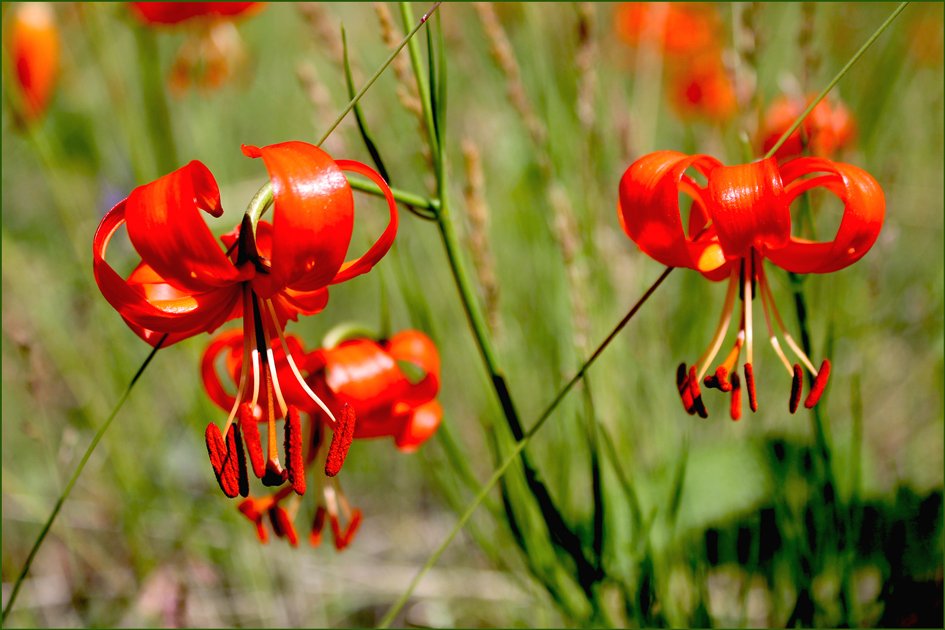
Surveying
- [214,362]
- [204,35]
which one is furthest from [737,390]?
[204,35]

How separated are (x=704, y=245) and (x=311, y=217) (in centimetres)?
40

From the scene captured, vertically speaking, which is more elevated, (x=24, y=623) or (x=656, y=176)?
(x=656, y=176)

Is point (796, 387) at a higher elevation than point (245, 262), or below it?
below

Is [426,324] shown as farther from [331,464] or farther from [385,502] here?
[385,502]

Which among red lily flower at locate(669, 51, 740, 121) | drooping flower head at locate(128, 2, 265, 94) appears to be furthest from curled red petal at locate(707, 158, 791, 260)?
red lily flower at locate(669, 51, 740, 121)

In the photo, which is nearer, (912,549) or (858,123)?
(912,549)

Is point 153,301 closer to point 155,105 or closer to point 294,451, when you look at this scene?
point 294,451

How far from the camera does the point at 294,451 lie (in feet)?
2.63

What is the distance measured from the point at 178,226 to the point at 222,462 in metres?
0.24

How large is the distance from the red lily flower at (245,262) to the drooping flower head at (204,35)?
3.90ft

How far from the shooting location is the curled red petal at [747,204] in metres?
0.75

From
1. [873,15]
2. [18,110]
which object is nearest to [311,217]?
[18,110]

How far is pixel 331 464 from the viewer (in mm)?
790

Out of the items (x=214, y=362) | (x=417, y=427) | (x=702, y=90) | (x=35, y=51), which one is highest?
(x=35, y=51)
